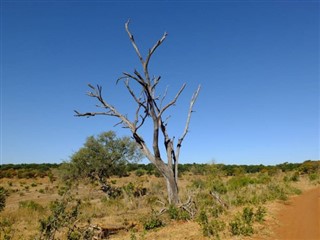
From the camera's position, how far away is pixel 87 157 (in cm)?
2786

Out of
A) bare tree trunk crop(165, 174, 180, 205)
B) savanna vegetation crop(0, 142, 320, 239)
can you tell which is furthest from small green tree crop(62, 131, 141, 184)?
bare tree trunk crop(165, 174, 180, 205)

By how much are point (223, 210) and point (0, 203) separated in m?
9.84

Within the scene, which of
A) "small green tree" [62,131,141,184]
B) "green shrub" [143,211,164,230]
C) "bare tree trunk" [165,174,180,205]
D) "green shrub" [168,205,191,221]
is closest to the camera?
"green shrub" [143,211,164,230]

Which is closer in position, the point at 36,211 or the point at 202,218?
the point at 202,218

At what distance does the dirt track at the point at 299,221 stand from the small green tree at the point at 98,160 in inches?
607

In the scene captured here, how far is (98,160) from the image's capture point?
1085 inches

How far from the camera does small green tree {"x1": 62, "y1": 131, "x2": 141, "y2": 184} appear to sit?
27.6 meters

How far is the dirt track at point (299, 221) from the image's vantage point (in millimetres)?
10125

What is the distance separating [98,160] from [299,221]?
18391 mm

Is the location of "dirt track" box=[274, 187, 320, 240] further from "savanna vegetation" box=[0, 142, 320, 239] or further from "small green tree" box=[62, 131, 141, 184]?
"small green tree" box=[62, 131, 141, 184]

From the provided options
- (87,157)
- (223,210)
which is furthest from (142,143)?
(87,157)

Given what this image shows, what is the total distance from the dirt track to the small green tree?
50.6ft

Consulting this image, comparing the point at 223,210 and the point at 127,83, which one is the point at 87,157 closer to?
the point at 127,83

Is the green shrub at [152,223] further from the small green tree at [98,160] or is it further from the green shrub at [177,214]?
the small green tree at [98,160]
